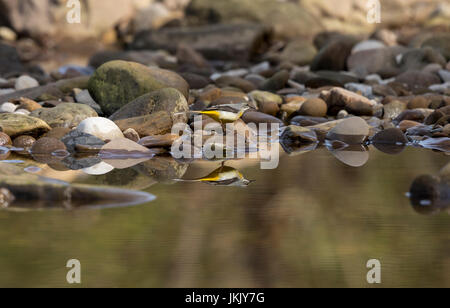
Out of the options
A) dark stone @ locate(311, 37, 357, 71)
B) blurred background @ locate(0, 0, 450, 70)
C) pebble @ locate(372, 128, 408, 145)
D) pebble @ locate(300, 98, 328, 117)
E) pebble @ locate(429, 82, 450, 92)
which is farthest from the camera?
blurred background @ locate(0, 0, 450, 70)

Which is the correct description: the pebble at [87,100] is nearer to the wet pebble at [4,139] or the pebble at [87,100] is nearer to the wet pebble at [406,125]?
the wet pebble at [4,139]

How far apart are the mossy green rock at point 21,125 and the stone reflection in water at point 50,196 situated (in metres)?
2.13

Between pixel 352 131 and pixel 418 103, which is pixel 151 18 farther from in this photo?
pixel 352 131

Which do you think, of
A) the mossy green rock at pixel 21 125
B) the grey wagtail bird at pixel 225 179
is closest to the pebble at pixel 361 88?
the grey wagtail bird at pixel 225 179

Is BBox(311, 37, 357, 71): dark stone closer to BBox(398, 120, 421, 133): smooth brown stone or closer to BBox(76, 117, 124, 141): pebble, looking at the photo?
BBox(398, 120, 421, 133): smooth brown stone

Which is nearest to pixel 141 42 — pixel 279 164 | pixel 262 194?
pixel 279 164

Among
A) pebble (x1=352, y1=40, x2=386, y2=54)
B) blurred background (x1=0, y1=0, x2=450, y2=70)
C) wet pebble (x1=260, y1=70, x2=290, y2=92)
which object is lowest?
wet pebble (x1=260, y1=70, x2=290, y2=92)

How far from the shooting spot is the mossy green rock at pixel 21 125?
618cm

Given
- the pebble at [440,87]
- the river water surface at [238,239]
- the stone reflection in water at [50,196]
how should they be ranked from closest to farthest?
1. the river water surface at [238,239]
2. the stone reflection in water at [50,196]
3. the pebble at [440,87]

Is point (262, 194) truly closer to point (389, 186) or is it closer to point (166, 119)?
point (389, 186)

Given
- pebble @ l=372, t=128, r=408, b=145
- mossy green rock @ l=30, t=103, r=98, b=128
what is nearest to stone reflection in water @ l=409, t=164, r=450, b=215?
pebble @ l=372, t=128, r=408, b=145

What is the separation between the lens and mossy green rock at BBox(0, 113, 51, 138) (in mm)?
6184

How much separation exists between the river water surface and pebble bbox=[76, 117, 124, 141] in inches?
55.3

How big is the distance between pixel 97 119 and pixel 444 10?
1638 centimetres
